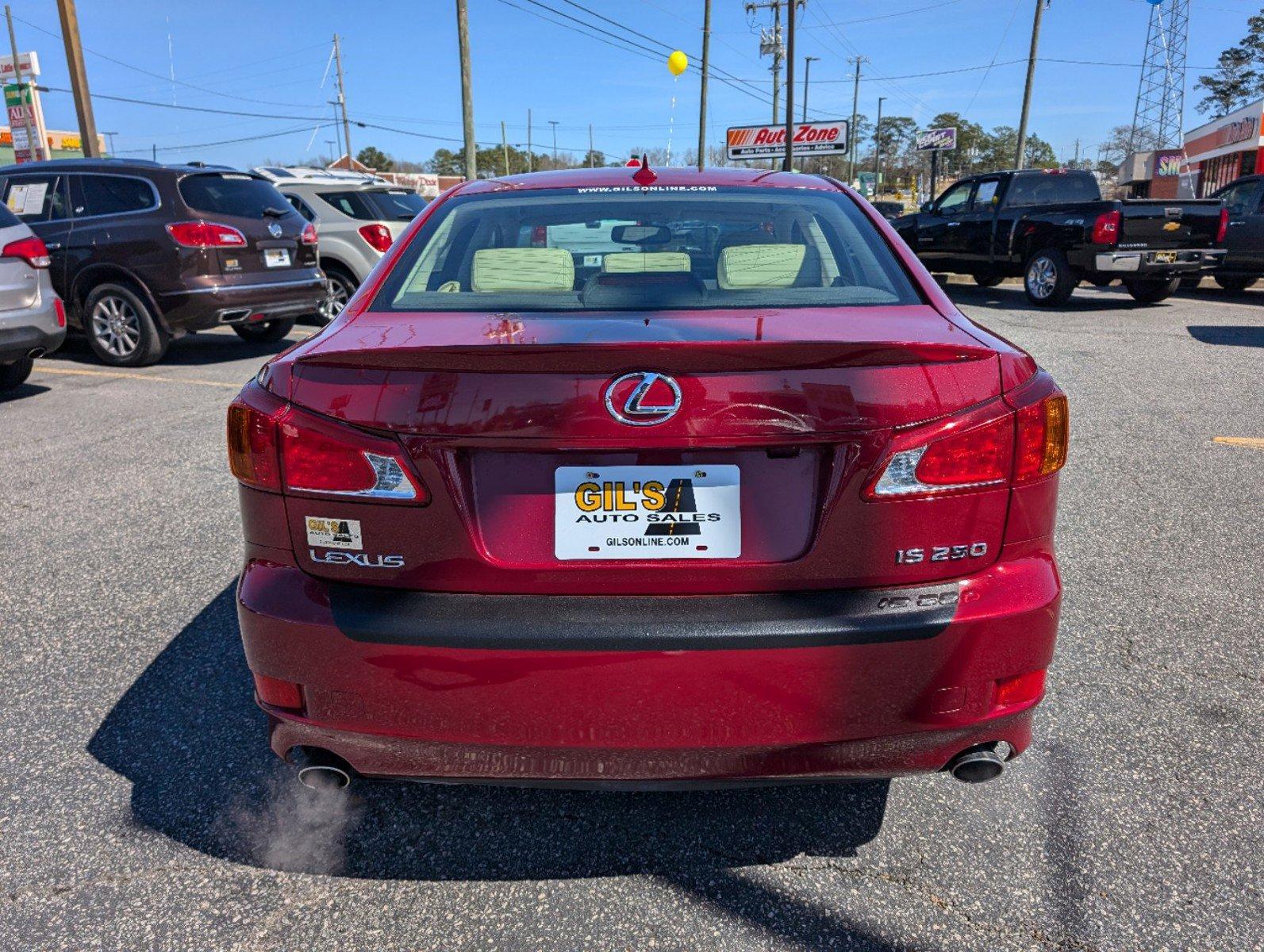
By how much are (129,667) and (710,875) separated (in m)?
2.11

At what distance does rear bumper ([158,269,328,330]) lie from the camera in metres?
8.39

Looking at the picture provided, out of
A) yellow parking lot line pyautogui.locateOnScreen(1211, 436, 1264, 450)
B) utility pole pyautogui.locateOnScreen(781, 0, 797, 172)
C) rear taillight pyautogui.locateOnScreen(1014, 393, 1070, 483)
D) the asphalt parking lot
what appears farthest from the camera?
utility pole pyautogui.locateOnScreen(781, 0, 797, 172)

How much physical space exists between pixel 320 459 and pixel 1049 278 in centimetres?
1326

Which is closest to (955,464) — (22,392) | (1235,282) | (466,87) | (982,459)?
(982,459)

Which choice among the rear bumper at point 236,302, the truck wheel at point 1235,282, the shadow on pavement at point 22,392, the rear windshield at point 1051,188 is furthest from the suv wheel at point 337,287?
the truck wheel at point 1235,282

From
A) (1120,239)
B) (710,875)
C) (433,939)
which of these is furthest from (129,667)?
(1120,239)

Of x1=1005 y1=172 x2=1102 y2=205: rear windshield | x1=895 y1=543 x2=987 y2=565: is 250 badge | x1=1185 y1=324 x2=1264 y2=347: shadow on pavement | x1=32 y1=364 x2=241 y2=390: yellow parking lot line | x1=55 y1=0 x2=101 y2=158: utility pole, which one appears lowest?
x1=1185 y1=324 x2=1264 y2=347: shadow on pavement

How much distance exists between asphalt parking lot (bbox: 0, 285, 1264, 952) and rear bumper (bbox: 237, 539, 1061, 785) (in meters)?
0.36

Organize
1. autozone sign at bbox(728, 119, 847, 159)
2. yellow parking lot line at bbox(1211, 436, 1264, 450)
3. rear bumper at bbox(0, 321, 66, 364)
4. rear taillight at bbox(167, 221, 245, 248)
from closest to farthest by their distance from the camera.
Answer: yellow parking lot line at bbox(1211, 436, 1264, 450) → rear bumper at bbox(0, 321, 66, 364) → rear taillight at bbox(167, 221, 245, 248) → autozone sign at bbox(728, 119, 847, 159)

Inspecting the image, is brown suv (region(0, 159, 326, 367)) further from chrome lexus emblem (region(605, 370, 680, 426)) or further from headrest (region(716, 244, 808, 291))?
chrome lexus emblem (region(605, 370, 680, 426))

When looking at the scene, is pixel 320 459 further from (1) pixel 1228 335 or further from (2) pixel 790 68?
(2) pixel 790 68

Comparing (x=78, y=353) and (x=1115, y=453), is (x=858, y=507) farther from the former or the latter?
(x=78, y=353)

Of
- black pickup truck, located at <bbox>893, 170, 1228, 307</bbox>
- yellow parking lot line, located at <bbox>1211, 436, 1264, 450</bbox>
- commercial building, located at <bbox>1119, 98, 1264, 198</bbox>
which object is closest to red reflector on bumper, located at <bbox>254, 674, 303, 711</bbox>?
yellow parking lot line, located at <bbox>1211, 436, 1264, 450</bbox>

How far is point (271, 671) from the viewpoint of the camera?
2004 millimetres
